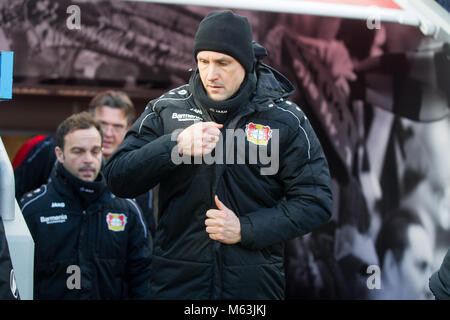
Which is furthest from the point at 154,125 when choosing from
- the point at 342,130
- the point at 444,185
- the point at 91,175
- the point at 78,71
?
the point at 444,185

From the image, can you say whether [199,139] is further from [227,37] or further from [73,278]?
[73,278]

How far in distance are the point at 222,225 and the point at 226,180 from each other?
17 centimetres

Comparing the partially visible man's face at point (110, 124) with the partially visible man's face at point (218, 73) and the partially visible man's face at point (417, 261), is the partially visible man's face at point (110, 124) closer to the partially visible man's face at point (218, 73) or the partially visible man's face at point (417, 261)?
the partially visible man's face at point (218, 73)

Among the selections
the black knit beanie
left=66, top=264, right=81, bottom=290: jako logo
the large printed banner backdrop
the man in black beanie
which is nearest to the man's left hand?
the man in black beanie

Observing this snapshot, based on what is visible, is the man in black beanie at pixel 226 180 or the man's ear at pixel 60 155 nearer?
the man in black beanie at pixel 226 180

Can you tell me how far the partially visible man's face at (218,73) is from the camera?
98.0 inches

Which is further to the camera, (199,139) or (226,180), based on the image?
(226,180)

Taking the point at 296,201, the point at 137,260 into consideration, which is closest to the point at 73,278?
the point at 137,260

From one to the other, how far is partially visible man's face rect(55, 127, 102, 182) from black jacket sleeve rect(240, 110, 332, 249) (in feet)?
4.55

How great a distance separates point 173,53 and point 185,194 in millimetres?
2685

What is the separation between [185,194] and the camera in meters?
2.49

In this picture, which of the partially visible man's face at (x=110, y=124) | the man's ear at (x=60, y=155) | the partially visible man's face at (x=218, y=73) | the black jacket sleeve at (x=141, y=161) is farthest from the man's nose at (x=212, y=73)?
the partially visible man's face at (x=110, y=124)

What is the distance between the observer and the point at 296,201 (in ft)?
8.25

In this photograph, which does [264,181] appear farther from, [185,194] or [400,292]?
[400,292]
